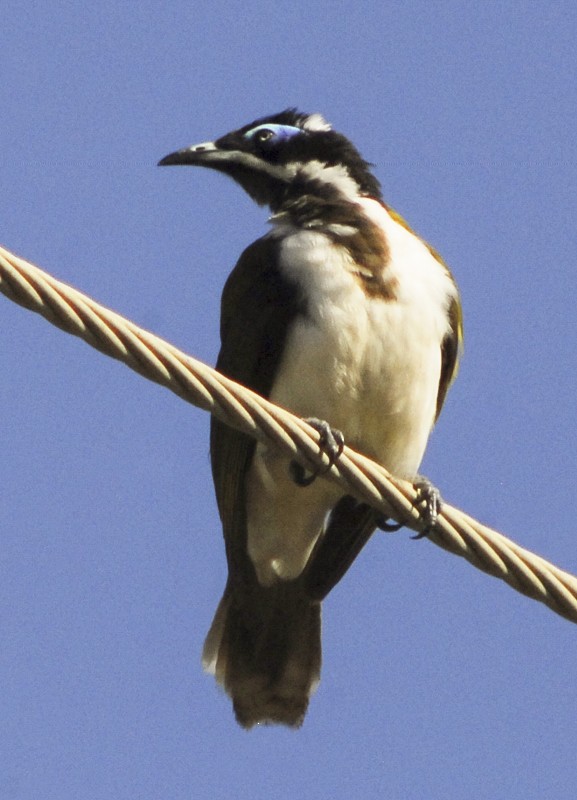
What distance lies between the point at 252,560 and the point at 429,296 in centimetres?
148

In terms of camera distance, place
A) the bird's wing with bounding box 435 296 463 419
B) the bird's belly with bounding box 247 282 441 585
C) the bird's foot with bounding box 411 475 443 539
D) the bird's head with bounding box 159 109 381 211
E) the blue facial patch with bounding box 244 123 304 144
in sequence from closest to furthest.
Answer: the bird's foot with bounding box 411 475 443 539, the bird's belly with bounding box 247 282 441 585, the bird's wing with bounding box 435 296 463 419, the bird's head with bounding box 159 109 381 211, the blue facial patch with bounding box 244 123 304 144

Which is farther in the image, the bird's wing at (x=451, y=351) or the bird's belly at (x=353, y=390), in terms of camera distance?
the bird's wing at (x=451, y=351)

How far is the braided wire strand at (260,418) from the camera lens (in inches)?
170

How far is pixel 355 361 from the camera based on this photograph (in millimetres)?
6637

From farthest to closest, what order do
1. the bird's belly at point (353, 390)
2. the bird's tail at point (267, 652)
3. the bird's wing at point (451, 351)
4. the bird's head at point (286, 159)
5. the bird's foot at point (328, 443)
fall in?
the bird's head at point (286, 159) < the bird's tail at point (267, 652) < the bird's wing at point (451, 351) < the bird's belly at point (353, 390) < the bird's foot at point (328, 443)

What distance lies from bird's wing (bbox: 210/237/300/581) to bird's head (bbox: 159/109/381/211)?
27.0 inches

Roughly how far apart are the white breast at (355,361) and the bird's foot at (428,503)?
538mm

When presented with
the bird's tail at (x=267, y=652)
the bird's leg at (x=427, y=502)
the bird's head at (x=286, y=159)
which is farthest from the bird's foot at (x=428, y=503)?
the bird's head at (x=286, y=159)

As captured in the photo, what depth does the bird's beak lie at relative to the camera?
8.07 meters

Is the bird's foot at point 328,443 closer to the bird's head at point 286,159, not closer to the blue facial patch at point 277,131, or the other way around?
the bird's head at point 286,159

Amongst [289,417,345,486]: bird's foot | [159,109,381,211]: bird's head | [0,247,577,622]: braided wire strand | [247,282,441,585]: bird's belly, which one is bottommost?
[0,247,577,622]: braided wire strand

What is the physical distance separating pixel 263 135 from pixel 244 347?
5.22ft

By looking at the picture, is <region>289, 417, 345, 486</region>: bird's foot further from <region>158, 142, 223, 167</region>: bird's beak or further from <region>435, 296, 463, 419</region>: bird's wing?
<region>158, 142, 223, 167</region>: bird's beak

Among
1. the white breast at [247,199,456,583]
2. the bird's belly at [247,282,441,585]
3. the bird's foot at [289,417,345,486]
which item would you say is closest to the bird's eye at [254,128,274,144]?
the white breast at [247,199,456,583]
